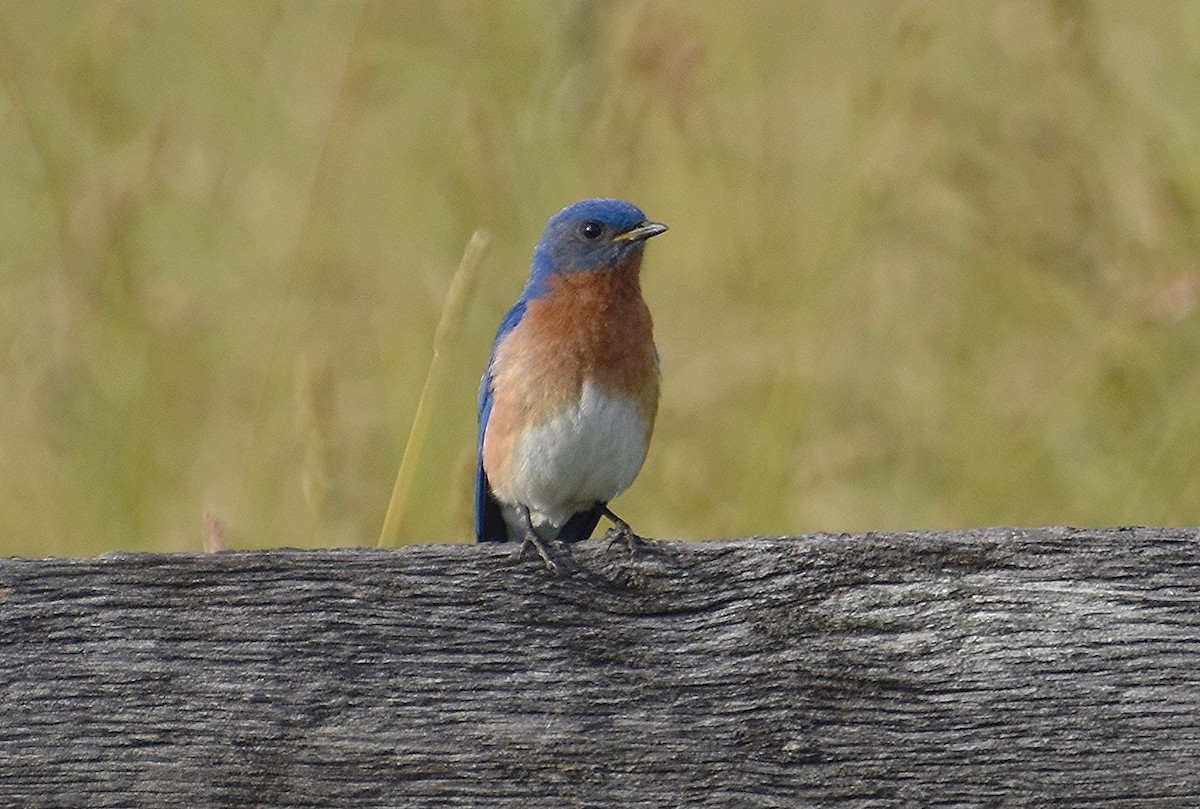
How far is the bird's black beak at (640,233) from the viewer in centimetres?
409

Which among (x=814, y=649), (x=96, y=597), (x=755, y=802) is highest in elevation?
(x=96, y=597)

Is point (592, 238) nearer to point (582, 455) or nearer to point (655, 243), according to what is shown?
point (582, 455)

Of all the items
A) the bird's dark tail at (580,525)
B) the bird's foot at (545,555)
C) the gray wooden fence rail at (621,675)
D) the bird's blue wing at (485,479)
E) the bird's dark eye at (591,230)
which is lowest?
the gray wooden fence rail at (621,675)

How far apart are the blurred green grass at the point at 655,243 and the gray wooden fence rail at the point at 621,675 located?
1.46 metres

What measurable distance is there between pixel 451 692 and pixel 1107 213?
2866 mm

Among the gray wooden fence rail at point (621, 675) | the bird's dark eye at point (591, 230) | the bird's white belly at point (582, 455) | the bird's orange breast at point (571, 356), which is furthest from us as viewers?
the bird's dark eye at point (591, 230)

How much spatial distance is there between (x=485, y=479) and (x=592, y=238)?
2.16 feet

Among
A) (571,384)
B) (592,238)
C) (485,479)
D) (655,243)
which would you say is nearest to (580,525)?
(485,479)

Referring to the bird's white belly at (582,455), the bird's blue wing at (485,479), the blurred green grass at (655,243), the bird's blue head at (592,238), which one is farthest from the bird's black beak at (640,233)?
the bird's white belly at (582,455)

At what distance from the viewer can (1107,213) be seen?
4.42 metres

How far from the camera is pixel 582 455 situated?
12.8 feet

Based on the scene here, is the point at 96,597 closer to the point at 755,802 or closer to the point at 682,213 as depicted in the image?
the point at 755,802

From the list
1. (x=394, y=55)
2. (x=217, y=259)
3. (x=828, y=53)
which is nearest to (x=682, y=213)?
(x=828, y=53)

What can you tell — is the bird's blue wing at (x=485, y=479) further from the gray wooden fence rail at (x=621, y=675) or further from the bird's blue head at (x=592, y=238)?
the gray wooden fence rail at (x=621, y=675)
